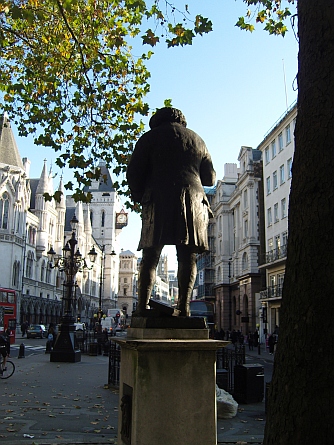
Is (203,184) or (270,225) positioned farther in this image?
(270,225)

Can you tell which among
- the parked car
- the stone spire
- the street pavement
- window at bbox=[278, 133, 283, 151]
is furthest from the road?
the stone spire

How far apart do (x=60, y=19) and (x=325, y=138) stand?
9778mm

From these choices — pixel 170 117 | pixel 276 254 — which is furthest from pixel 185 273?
pixel 276 254

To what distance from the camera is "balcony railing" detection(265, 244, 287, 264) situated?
3866cm

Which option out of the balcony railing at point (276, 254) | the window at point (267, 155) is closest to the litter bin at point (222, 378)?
the balcony railing at point (276, 254)

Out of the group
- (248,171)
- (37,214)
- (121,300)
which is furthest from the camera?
(121,300)

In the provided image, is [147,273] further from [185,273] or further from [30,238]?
[30,238]

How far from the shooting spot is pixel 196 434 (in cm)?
427

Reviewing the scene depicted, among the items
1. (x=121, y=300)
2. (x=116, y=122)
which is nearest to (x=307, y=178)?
(x=116, y=122)

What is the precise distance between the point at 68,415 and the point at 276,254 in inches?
1314

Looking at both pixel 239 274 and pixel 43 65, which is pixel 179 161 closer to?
pixel 43 65

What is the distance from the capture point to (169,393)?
4.26 metres

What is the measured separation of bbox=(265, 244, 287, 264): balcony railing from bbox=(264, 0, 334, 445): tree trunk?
36.1 meters

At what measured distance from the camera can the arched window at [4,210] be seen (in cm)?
6006
